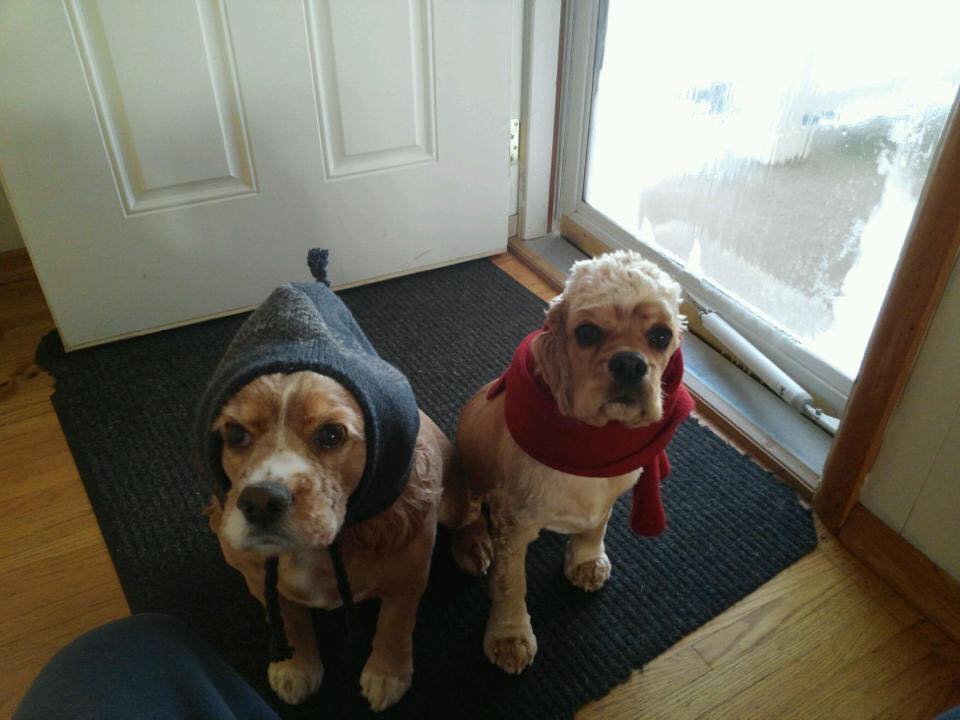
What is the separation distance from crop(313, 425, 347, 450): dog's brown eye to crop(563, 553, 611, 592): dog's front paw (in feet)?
1.84

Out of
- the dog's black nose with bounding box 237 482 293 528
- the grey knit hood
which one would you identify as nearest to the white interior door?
the grey knit hood

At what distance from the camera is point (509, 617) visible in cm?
118

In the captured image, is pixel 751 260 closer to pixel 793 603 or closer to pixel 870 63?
pixel 870 63

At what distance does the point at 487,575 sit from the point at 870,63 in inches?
44.1

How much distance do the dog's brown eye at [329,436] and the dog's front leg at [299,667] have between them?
35 centimetres

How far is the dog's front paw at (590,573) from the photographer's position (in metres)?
1.28

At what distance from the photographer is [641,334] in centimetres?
93

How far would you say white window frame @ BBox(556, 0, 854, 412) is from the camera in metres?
1.65

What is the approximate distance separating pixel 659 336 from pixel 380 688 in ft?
2.11

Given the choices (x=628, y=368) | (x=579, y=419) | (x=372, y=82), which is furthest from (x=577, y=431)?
(x=372, y=82)

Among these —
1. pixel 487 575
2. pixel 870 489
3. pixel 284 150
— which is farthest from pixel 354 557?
pixel 284 150

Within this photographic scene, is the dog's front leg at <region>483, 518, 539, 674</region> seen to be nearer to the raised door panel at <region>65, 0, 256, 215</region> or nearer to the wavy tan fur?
the wavy tan fur

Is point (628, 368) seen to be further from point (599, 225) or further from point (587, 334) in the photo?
point (599, 225)

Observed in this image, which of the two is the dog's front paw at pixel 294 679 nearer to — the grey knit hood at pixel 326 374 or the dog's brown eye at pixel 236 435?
the grey knit hood at pixel 326 374
